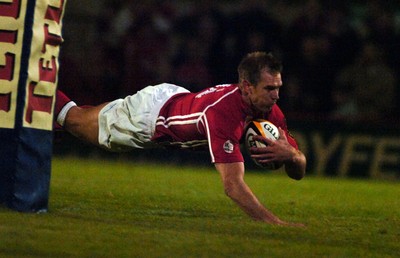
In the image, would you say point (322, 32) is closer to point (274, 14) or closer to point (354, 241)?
point (274, 14)

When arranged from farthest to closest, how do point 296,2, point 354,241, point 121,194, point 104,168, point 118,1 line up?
point 296,2 → point 118,1 → point 104,168 → point 121,194 → point 354,241

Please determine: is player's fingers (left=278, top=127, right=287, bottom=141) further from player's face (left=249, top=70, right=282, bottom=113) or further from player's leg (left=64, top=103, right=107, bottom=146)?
player's leg (left=64, top=103, right=107, bottom=146)

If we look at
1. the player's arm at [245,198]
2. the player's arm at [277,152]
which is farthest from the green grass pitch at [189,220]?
the player's arm at [277,152]

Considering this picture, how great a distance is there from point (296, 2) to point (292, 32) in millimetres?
2313

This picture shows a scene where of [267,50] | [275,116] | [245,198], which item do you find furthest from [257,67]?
[267,50]

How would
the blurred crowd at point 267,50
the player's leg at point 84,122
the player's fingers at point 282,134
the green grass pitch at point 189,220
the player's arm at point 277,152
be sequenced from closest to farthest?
the green grass pitch at point 189,220 → the player's arm at point 277,152 → the player's fingers at point 282,134 → the player's leg at point 84,122 → the blurred crowd at point 267,50

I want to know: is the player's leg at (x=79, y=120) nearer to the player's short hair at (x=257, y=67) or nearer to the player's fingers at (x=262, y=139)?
the player's short hair at (x=257, y=67)

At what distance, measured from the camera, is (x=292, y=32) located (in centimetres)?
1636

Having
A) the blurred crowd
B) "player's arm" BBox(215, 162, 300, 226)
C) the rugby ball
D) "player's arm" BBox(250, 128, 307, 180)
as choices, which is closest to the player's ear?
the rugby ball

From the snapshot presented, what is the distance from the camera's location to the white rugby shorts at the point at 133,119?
9.54 meters

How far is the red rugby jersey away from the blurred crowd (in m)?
6.79

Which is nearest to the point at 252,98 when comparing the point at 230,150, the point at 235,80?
the point at 230,150

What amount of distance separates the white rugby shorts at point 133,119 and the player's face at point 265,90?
4.18ft

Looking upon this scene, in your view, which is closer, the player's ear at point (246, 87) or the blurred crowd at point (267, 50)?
the player's ear at point (246, 87)
